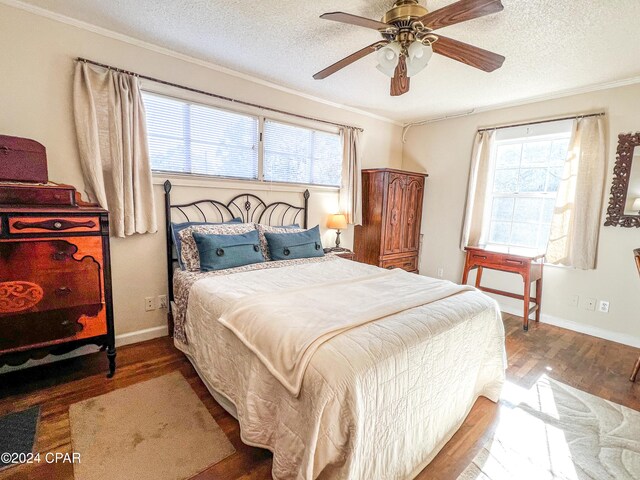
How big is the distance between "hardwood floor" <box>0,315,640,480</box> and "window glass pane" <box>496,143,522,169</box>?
196 centimetres

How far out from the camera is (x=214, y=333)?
173 centimetres

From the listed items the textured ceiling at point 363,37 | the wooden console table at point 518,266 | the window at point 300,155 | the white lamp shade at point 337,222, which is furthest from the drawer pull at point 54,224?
the wooden console table at point 518,266

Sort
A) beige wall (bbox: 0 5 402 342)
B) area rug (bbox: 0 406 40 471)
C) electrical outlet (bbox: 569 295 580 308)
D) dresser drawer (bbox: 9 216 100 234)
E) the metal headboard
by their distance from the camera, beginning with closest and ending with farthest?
1. area rug (bbox: 0 406 40 471)
2. dresser drawer (bbox: 9 216 100 234)
3. beige wall (bbox: 0 5 402 342)
4. the metal headboard
5. electrical outlet (bbox: 569 295 580 308)

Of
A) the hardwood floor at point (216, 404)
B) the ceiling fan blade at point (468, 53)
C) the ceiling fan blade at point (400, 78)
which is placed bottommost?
the hardwood floor at point (216, 404)

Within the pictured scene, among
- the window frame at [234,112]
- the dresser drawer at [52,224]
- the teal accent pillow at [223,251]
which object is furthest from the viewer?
the window frame at [234,112]

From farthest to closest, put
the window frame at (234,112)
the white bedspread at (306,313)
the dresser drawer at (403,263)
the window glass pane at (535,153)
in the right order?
1. the dresser drawer at (403,263)
2. the window glass pane at (535,153)
3. the window frame at (234,112)
4. the white bedspread at (306,313)

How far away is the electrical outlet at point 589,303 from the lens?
9.86 ft

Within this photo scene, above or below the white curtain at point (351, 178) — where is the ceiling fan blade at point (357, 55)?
above

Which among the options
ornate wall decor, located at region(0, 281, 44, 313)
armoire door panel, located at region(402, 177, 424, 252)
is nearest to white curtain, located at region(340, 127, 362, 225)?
armoire door panel, located at region(402, 177, 424, 252)

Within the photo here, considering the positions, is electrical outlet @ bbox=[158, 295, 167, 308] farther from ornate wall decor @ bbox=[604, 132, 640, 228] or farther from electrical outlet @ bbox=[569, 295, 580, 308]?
ornate wall decor @ bbox=[604, 132, 640, 228]

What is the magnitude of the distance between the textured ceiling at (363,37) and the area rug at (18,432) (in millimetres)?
2509

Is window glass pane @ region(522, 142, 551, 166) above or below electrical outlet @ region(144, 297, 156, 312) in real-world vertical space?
above

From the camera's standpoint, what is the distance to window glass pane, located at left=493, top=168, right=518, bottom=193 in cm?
356

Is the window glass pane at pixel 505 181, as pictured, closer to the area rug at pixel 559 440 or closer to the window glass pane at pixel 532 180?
the window glass pane at pixel 532 180
